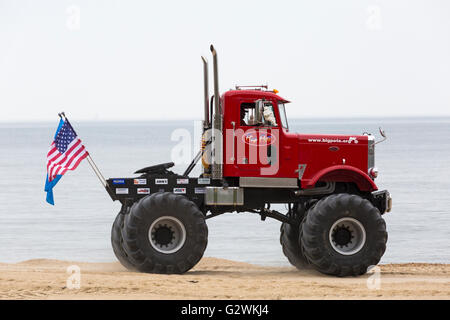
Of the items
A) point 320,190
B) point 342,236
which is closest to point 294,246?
point 320,190

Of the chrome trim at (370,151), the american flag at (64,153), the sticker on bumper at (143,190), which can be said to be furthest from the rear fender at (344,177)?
the american flag at (64,153)

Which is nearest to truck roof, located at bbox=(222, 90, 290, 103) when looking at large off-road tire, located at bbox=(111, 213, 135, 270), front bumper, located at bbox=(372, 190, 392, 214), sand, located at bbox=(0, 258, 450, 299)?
front bumper, located at bbox=(372, 190, 392, 214)

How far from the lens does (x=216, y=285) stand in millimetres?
15383

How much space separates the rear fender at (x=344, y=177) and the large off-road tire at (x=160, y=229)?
1951mm

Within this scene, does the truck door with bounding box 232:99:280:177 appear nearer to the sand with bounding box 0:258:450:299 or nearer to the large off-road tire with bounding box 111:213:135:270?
the sand with bounding box 0:258:450:299

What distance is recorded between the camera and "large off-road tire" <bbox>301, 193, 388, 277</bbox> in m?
16.6

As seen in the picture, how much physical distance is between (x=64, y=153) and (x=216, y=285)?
→ 12.3 feet

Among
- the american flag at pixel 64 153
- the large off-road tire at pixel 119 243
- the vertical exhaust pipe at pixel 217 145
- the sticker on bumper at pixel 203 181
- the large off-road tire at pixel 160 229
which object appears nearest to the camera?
the large off-road tire at pixel 160 229

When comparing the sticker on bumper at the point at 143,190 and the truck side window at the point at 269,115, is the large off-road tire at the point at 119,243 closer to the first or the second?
the sticker on bumper at the point at 143,190

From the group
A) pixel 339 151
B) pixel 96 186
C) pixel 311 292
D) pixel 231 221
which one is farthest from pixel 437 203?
pixel 311 292

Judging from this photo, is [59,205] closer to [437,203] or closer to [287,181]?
[437,203]

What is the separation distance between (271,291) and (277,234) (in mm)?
12435

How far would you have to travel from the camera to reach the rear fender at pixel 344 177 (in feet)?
55.6
